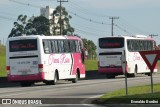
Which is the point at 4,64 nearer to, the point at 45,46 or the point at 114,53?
the point at 114,53

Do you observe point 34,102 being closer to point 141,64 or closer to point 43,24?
point 141,64

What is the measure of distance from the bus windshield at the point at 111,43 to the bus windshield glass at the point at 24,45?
12950mm

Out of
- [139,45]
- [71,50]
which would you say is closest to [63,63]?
[71,50]

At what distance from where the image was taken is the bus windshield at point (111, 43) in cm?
4978

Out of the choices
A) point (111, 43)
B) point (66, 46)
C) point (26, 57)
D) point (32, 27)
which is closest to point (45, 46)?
point (26, 57)

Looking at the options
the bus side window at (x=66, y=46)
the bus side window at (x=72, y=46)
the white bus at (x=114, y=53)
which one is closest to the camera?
the bus side window at (x=66, y=46)

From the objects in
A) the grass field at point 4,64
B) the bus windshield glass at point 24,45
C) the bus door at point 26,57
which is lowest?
the grass field at point 4,64

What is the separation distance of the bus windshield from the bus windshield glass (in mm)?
12950

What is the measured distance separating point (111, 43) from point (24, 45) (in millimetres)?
13208

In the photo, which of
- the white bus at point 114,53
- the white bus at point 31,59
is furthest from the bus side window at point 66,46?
the white bus at point 114,53

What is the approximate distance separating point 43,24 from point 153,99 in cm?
10675

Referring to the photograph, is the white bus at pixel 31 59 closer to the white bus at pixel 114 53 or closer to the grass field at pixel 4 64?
the white bus at pixel 114 53

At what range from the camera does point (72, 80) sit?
141 ft

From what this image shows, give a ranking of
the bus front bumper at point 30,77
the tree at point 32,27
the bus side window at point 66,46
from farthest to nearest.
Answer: the tree at point 32,27, the bus side window at point 66,46, the bus front bumper at point 30,77
